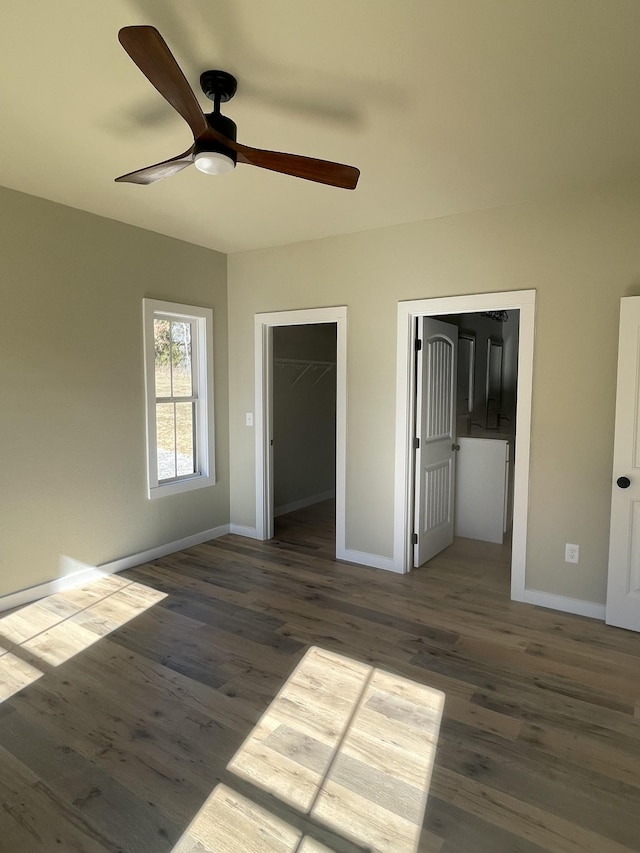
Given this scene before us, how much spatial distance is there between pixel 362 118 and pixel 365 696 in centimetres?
267

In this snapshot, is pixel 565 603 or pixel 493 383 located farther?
pixel 493 383

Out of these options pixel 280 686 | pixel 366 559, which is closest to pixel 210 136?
pixel 280 686

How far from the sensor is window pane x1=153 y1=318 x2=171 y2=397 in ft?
14.0

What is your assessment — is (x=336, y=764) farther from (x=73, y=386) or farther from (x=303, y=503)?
(x=303, y=503)

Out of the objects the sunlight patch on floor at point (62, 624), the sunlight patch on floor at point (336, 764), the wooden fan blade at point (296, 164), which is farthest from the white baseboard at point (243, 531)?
the wooden fan blade at point (296, 164)

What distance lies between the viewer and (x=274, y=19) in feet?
5.56

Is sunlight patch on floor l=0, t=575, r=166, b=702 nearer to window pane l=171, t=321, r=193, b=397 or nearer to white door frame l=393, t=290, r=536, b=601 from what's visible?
window pane l=171, t=321, r=193, b=397

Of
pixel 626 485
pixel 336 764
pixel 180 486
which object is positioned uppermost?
pixel 626 485

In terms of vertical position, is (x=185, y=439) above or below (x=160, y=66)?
below

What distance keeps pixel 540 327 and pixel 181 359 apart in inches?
115

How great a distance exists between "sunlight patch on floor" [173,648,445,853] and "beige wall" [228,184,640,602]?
152 cm

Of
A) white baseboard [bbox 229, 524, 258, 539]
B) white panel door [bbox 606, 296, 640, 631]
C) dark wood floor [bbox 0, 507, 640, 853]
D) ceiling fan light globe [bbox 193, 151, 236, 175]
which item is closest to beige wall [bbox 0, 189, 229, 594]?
dark wood floor [bbox 0, 507, 640, 853]

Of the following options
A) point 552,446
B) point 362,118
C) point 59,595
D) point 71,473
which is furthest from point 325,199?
point 59,595

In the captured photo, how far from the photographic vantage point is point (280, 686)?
2.51m
